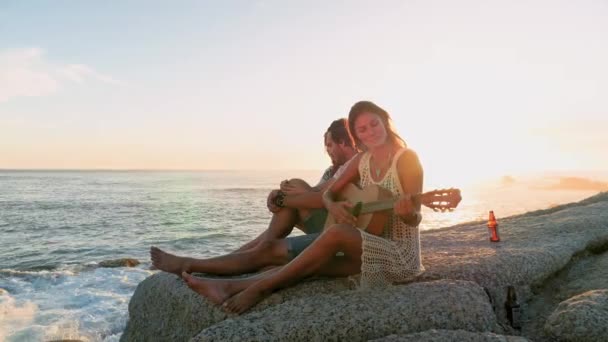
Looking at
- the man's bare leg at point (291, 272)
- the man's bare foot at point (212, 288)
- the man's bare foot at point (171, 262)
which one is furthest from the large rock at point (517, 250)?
the man's bare foot at point (171, 262)

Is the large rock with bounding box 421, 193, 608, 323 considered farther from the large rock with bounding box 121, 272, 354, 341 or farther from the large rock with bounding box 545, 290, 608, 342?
the large rock with bounding box 121, 272, 354, 341

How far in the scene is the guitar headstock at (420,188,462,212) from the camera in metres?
3.78

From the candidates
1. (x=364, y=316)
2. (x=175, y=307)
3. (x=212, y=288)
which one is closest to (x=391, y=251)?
(x=364, y=316)

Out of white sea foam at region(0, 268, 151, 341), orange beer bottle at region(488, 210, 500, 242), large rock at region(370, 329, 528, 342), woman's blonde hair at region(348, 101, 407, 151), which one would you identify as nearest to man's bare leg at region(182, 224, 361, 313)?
large rock at region(370, 329, 528, 342)

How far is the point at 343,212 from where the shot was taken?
4.25 metres

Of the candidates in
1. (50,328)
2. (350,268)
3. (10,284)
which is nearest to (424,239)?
(350,268)

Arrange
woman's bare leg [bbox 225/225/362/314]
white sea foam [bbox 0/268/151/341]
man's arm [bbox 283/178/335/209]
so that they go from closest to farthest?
woman's bare leg [bbox 225/225/362/314], man's arm [bbox 283/178/335/209], white sea foam [bbox 0/268/151/341]

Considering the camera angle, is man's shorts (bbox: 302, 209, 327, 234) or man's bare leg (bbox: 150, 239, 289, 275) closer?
man's bare leg (bbox: 150, 239, 289, 275)

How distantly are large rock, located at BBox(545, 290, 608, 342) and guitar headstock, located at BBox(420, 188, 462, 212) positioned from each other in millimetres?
1190

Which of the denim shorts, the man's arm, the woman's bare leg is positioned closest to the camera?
the woman's bare leg

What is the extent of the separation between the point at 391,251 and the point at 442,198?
610mm

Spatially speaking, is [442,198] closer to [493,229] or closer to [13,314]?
[493,229]

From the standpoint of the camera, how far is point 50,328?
7.60 metres

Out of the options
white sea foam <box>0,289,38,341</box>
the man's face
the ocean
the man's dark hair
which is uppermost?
the man's dark hair
